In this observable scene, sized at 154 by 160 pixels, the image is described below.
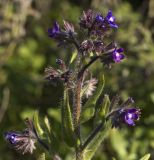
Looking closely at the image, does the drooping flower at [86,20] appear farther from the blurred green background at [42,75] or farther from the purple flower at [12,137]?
the blurred green background at [42,75]

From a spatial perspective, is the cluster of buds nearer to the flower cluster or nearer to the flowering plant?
the flowering plant

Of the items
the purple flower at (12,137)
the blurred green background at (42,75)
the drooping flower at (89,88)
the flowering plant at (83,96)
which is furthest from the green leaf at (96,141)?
the blurred green background at (42,75)

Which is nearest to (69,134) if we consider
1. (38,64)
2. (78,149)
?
(78,149)

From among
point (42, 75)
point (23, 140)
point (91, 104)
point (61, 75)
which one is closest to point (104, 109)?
point (91, 104)

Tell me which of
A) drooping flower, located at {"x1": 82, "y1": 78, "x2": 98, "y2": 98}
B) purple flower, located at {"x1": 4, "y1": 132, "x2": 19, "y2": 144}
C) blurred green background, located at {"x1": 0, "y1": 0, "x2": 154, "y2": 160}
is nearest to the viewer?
purple flower, located at {"x1": 4, "y1": 132, "x2": 19, "y2": 144}

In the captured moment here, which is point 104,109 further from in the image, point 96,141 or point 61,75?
point 61,75

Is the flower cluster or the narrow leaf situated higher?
the flower cluster

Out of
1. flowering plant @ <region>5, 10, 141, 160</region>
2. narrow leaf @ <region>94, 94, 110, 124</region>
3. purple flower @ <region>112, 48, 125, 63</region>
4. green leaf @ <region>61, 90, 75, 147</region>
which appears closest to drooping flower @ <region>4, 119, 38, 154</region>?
flowering plant @ <region>5, 10, 141, 160</region>
